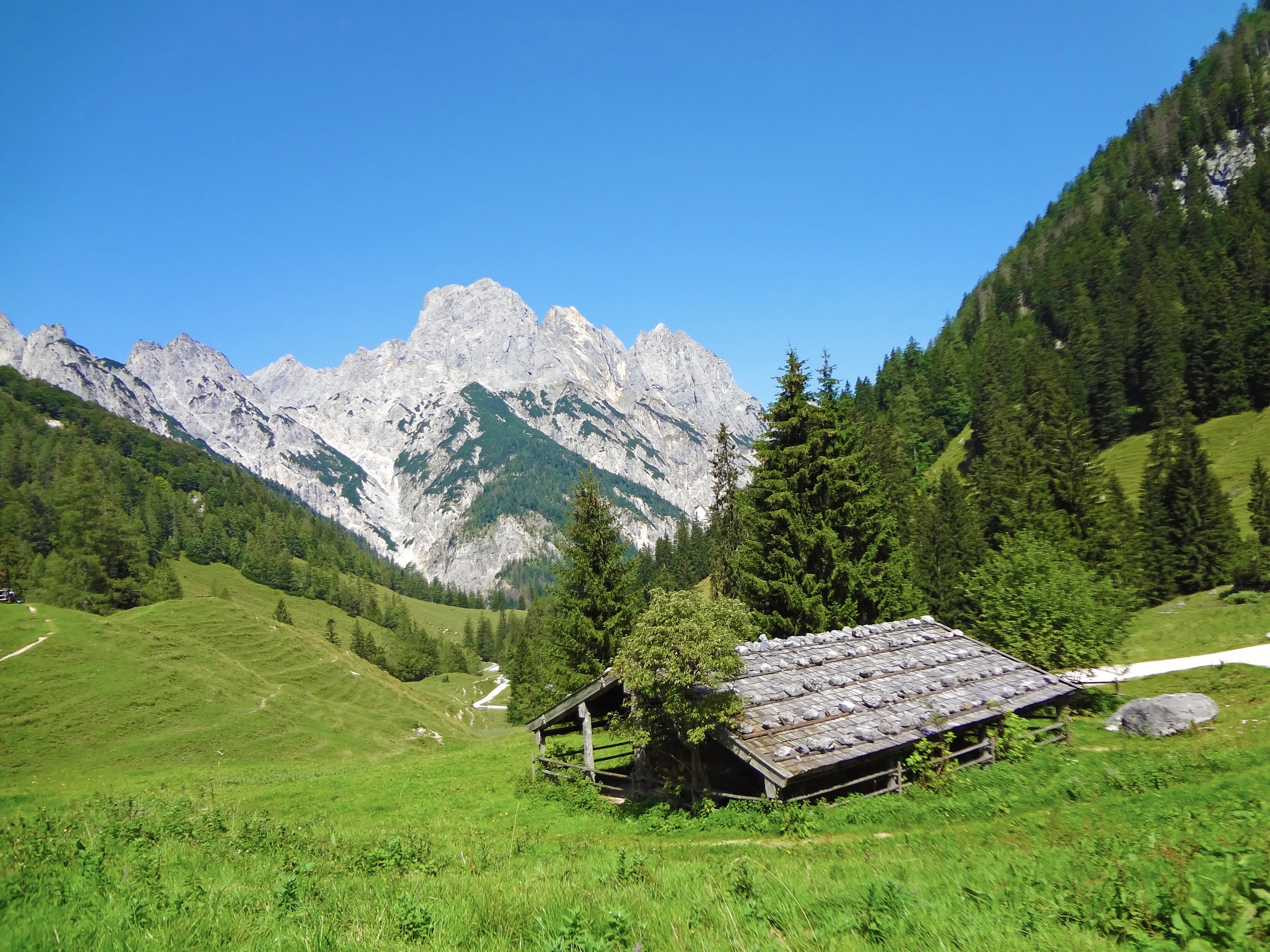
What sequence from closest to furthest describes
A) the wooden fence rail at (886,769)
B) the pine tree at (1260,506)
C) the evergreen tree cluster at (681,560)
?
the wooden fence rail at (886,769) → the pine tree at (1260,506) → the evergreen tree cluster at (681,560)

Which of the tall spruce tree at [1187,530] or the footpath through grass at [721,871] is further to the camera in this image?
the tall spruce tree at [1187,530]

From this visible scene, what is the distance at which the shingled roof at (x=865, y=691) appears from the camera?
17.5 m

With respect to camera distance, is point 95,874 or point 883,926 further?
point 95,874

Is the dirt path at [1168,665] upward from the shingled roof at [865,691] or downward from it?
downward

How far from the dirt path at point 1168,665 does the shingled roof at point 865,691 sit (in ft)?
25.6

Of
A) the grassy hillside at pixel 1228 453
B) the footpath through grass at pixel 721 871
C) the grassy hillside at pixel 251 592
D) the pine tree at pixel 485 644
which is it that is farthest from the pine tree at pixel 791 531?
the pine tree at pixel 485 644

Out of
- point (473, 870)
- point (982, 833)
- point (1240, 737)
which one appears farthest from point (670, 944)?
point (1240, 737)

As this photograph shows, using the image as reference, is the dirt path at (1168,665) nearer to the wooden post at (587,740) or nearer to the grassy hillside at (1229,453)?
the wooden post at (587,740)

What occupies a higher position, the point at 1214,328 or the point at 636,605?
the point at 1214,328

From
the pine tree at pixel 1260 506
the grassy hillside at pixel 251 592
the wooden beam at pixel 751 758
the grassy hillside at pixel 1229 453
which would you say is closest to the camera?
the wooden beam at pixel 751 758

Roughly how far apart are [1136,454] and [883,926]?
4187 inches

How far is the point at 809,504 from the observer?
1378 inches

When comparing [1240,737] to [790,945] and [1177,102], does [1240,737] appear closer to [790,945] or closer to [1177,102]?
[790,945]

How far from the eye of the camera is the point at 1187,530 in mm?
54531
